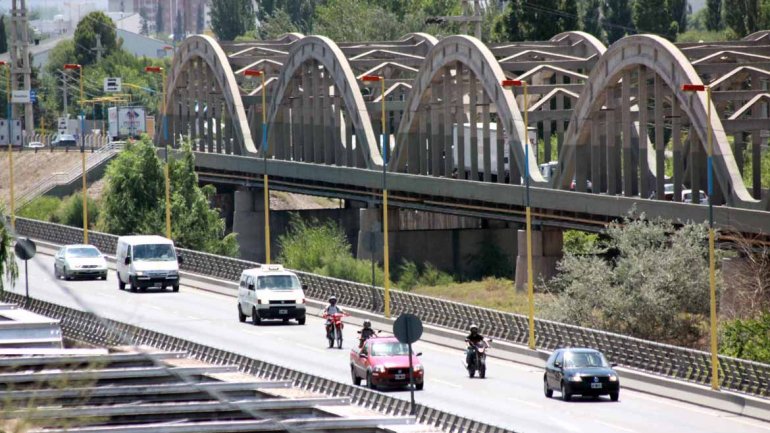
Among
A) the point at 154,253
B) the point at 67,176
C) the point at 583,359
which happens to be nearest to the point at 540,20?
the point at 67,176

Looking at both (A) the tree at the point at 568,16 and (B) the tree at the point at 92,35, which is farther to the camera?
(B) the tree at the point at 92,35

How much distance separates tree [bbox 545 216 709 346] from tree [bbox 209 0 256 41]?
123 metres

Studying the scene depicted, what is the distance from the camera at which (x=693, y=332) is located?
52281 millimetres

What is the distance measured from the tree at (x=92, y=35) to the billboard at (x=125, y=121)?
39260 mm

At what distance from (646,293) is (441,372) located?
10.4 metres

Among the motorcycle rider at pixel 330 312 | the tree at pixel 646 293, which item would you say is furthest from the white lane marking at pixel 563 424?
the tree at pixel 646 293

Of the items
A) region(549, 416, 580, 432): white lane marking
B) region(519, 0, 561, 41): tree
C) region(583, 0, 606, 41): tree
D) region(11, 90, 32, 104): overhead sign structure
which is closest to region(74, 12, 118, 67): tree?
region(583, 0, 606, 41): tree

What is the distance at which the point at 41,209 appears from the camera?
→ 314 feet

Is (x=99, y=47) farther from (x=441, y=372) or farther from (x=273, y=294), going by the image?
(x=441, y=372)

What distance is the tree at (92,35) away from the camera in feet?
525

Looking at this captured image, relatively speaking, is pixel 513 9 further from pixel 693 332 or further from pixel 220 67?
pixel 693 332

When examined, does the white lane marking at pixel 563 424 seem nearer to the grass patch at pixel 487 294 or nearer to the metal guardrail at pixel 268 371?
the metal guardrail at pixel 268 371

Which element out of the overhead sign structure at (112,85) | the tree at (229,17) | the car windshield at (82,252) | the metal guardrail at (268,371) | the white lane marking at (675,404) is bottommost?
the white lane marking at (675,404)

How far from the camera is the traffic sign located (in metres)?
33.9
